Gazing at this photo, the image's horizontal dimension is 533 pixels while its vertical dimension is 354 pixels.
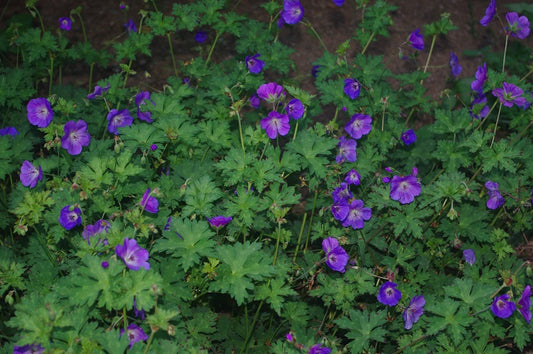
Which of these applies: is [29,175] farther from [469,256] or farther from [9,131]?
[469,256]

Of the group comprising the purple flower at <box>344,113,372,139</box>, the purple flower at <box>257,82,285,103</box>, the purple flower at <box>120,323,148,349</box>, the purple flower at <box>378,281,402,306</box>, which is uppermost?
the purple flower at <box>257,82,285,103</box>

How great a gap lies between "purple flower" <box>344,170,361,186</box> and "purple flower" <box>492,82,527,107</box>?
99 cm

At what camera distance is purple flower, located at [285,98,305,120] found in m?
3.34

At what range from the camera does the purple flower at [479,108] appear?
12.1ft

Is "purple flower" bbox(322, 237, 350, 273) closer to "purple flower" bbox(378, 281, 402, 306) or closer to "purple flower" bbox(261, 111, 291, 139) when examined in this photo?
"purple flower" bbox(378, 281, 402, 306)

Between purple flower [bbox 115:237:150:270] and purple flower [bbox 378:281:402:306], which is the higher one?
purple flower [bbox 115:237:150:270]

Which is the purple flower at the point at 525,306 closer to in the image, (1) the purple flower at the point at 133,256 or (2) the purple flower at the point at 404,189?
(2) the purple flower at the point at 404,189

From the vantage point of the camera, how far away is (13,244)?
348 cm

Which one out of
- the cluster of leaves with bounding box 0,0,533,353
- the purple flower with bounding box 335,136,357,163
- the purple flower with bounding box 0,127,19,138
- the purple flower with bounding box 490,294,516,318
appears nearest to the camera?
the cluster of leaves with bounding box 0,0,533,353

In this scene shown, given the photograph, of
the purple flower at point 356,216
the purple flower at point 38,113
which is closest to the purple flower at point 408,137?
the purple flower at point 356,216

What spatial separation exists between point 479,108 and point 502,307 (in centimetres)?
132

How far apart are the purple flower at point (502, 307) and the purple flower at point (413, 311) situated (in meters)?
0.36

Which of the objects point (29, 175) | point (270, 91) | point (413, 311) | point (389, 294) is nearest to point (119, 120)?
point (29, 175)

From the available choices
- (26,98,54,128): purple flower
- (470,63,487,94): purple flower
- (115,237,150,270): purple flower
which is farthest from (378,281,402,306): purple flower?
(26,98,54,128): purple flower
